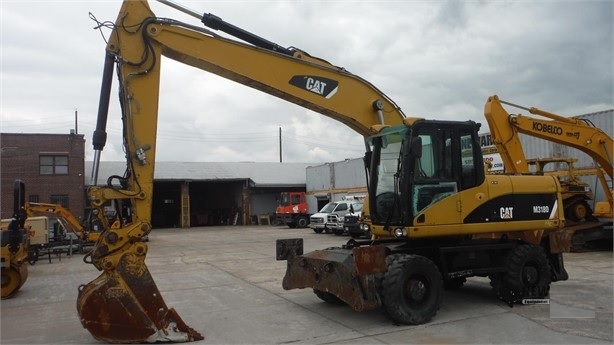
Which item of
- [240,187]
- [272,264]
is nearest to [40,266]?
[272,264]

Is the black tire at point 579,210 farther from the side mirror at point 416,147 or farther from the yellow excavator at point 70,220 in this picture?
the yellow excavator at point 70,220

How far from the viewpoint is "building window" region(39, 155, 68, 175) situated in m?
34.9

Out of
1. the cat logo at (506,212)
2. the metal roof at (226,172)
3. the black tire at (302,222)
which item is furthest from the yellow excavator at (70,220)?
the metal roof at (226,172)

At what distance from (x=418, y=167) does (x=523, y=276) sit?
2969mm

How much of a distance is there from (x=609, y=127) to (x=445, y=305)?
40.2 ft

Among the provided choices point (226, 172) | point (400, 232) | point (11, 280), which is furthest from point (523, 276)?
point (226, 172)

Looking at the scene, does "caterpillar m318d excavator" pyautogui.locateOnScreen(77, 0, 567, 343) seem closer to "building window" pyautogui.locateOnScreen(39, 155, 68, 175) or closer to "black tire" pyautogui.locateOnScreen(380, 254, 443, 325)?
"black tire" pyautogui.locateOnScreen(380, 254, 443, 325)

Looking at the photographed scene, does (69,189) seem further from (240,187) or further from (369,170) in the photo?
(369,170)

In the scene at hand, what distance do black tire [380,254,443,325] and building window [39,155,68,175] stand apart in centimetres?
3335

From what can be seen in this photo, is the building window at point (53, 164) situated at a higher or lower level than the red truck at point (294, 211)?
higher

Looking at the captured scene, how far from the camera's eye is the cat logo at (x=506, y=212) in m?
8.59

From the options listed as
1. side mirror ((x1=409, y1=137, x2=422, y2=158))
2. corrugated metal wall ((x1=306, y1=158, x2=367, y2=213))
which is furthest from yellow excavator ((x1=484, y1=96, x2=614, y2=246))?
corrugated metal wall ((x1=306, y1=158, x2=367, y2=213))

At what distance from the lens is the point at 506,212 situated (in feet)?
28.4

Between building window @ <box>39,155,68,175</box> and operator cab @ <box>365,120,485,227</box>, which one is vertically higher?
building window @ <box>39,155,68,175</box>
